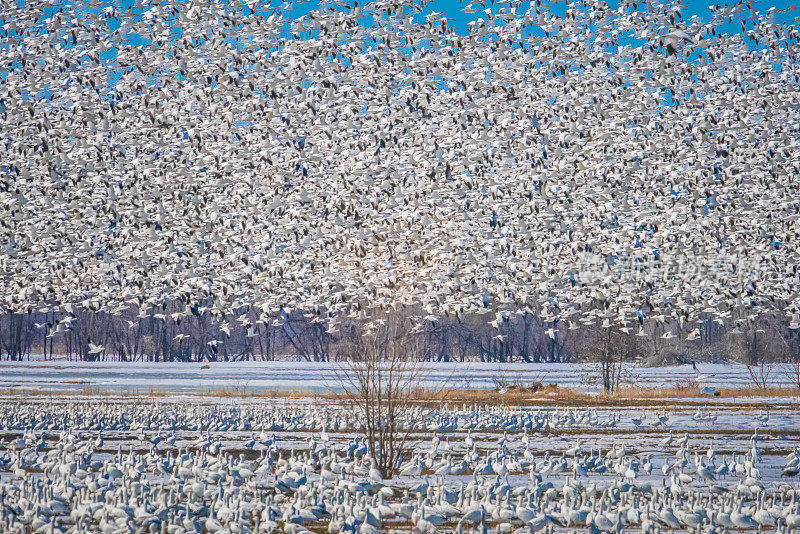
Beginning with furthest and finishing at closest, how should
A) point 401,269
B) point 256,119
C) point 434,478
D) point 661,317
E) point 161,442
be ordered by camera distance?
point 256,119 → point 401,269 → point 661,317 → point 161,442 → point 434,478

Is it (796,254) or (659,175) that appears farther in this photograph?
(659,175)

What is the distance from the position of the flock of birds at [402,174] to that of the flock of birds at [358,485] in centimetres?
1174

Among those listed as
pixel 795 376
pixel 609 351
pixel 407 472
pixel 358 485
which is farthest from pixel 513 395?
pixel 358 485

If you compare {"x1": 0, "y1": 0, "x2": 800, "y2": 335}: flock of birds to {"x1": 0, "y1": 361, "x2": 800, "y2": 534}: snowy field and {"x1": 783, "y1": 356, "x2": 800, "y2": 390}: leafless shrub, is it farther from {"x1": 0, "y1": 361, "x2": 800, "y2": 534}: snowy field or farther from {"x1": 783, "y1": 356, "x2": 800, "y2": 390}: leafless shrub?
{"x1": 0, "y1": 361, "x2": 800, "y2": 534}: snowy field

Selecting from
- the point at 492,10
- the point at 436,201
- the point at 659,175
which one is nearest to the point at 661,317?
the point at 436,201

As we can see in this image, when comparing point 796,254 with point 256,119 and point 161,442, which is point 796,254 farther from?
point 161,442

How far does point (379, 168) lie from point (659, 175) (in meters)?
13.1

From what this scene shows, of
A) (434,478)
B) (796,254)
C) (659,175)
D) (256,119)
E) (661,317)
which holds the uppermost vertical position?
(256,119)

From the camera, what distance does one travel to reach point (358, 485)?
1302 centimetres

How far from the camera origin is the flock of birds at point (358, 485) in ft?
36.9

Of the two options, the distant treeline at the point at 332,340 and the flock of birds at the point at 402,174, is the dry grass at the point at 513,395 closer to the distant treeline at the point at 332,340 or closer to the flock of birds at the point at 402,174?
the flock of birds at the point at 402,174

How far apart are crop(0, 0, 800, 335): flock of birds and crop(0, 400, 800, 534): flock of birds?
11.7m

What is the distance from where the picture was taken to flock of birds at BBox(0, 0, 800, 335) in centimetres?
3569

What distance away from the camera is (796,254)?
39781 millimetres
